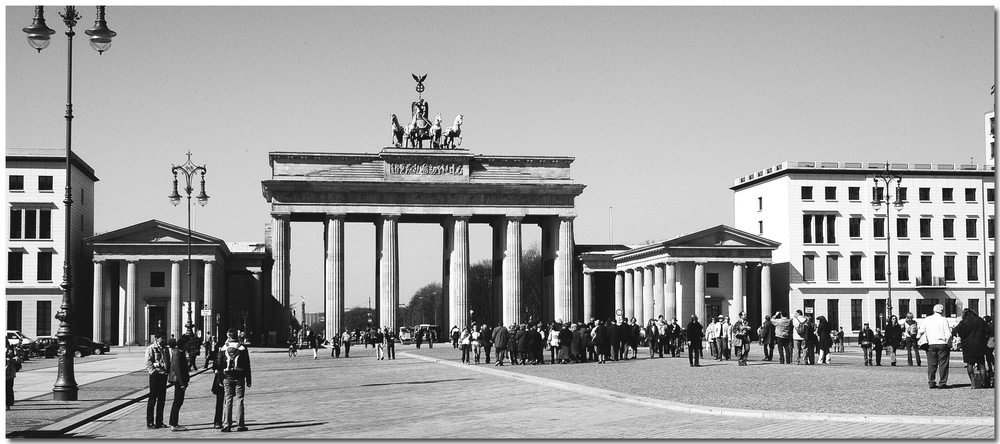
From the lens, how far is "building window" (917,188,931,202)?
101875mm

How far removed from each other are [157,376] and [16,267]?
7310 centimetres

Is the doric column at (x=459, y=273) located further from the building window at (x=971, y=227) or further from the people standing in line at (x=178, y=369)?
the people standing in line at (x=178, y=369)

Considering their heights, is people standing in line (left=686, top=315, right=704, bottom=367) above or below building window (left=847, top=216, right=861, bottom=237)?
below

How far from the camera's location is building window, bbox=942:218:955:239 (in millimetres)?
102438

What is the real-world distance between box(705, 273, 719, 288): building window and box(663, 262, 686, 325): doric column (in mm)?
3490

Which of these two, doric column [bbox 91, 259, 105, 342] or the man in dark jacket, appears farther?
doric column [bbox 91, 259, 105, 342]

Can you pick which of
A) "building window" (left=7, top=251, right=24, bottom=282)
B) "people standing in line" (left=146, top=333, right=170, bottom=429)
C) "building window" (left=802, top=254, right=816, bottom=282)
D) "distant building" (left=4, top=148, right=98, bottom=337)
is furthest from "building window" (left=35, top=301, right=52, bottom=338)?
"people standing in line" (left=146, top=333, right=170, bottom=429)

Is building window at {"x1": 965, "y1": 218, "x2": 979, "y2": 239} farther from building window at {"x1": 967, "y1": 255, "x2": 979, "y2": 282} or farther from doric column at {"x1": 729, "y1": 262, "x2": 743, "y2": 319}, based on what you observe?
doric column at {"x1": 729, "y1": 262, "x2": 743, "y2": 319}

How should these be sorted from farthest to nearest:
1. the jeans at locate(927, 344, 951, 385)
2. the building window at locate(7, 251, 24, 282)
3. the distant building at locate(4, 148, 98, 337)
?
the building window at locate(7, 251, 24, 282)
the distant building at locate(4, 148, 98, 337)
the jeans at locate(927, 344, 951, 385)

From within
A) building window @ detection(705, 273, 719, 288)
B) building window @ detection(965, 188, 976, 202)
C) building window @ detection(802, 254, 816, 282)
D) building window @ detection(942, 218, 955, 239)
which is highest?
building window @ detection(965, 188, 976, 202)

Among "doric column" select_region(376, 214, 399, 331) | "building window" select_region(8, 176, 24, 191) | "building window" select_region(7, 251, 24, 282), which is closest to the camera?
"building window" select_region(8, 176, 24, 191)

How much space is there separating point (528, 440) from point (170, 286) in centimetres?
7715

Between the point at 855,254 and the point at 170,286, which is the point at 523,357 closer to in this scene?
the point at 170,286

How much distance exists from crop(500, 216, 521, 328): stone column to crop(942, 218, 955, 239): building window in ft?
110
